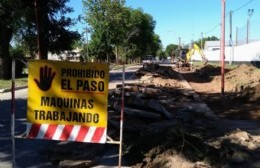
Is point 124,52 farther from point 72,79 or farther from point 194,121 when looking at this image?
point 72,79

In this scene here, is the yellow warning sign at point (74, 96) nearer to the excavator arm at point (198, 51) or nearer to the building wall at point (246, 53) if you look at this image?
the excavator arm at point (198, 51)

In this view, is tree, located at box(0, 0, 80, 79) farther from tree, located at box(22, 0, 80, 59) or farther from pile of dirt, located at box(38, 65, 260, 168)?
pile of dirt, located at box(38, 65, 260, 168)

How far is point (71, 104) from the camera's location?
7.25 metres

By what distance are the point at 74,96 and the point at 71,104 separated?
13 cm

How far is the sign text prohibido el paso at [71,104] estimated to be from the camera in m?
7.21

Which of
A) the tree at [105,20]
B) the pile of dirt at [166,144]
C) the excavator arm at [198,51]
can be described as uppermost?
the tree at [105,20]

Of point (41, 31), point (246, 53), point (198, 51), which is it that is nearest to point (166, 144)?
point (41, 31)

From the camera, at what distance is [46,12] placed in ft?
124

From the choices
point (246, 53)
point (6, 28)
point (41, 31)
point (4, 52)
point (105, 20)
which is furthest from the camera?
point (105, 20)

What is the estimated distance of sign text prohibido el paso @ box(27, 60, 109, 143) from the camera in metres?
7.21

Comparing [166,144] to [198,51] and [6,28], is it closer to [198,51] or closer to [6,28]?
[6,28]

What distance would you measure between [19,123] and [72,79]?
6.19 metres

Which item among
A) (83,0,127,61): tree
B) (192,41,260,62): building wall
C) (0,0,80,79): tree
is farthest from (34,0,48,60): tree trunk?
(192,41,260,62): building wall

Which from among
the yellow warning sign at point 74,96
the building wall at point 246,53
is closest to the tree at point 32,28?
the yellow warning sign at point 74,96
